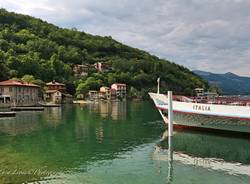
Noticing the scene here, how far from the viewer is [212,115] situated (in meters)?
33.4

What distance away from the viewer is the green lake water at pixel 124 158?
57.8 ft

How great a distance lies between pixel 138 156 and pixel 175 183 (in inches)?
254

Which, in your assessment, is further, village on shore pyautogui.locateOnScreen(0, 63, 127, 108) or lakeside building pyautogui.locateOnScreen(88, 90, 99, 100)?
lakeside building pyautogui.locateOnScreen(88, 90, 99, 100)

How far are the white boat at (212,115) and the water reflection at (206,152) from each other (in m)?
A: 1.35

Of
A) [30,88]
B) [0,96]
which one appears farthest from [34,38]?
[0,96]

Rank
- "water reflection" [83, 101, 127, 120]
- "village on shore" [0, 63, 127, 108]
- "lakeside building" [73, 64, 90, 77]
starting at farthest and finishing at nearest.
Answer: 1. "lakeside building" [73, 64, 90, 77]
2. "village on shore" [0, 63, 127, 108]
3. "water reflection" [83, 101, 127, 120]

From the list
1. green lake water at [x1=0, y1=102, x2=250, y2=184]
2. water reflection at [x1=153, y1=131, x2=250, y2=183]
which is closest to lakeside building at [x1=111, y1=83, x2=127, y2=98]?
green lake water at [x1=0, y1=102, x2=250, y2=184]

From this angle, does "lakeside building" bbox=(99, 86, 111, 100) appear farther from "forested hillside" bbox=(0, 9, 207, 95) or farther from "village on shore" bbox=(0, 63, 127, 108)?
"forested hillside" bbox=(0, 9, 207, 95)

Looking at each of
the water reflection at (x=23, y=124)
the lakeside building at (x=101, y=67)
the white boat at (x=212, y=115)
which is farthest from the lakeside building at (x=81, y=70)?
the white boat at (x=212, y=115)

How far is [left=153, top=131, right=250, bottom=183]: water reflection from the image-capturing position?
66.0 ft

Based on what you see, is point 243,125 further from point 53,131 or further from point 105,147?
point 53,131

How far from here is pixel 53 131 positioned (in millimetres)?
36719

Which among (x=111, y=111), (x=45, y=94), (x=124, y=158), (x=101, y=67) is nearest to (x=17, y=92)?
(x=45, y=94)

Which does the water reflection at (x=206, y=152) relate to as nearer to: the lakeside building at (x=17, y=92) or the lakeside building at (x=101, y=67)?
the lakeside building at (x=17, y=92)
